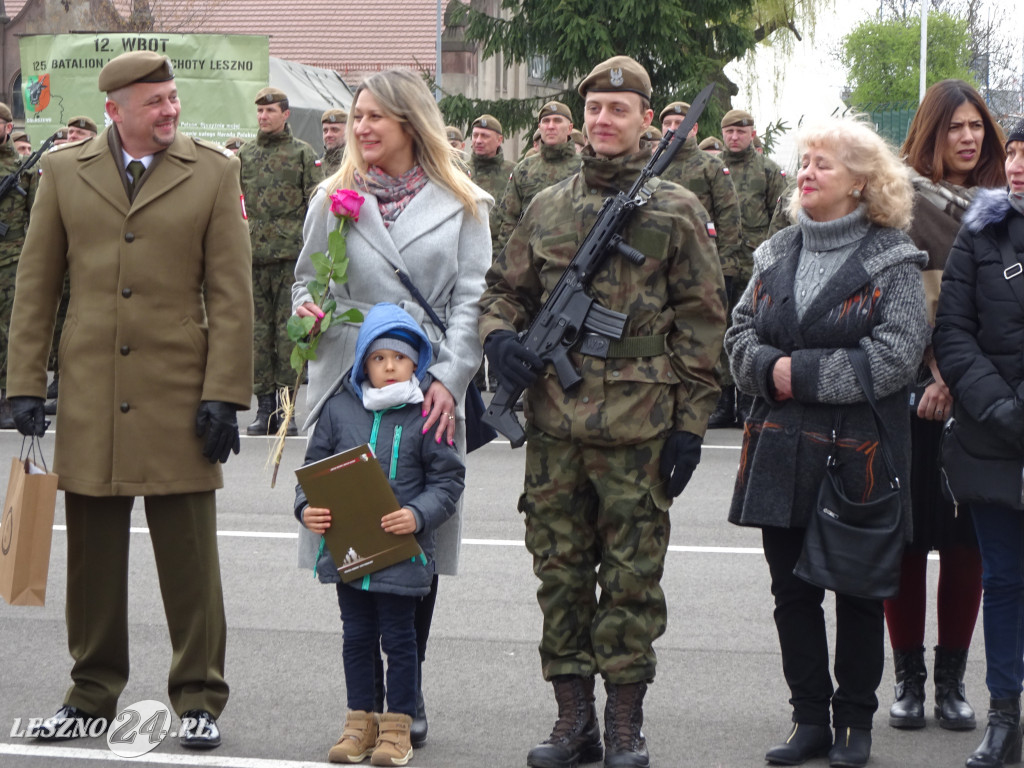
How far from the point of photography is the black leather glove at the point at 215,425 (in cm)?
476

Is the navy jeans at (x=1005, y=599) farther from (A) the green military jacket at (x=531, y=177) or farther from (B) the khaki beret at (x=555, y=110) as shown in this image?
(B) the khaki beret at (x=555, y=110)

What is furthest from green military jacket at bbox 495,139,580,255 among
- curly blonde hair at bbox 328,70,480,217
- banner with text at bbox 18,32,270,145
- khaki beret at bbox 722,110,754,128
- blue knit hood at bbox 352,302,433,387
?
banner with text at bbox 18,32,270,145

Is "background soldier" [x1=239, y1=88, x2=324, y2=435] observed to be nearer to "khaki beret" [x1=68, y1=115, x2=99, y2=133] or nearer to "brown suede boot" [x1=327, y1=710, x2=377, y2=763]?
"khaki beret" [x1=68, y1=115, x2=99, y2=133]

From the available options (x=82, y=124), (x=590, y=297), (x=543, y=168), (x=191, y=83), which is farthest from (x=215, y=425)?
(x=191, y=83)

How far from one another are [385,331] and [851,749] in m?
1.96

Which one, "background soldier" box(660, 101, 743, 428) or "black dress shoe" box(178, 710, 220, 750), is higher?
"background soldier" box(660, 101, 743, 428)

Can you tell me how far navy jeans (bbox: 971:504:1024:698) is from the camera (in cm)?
459

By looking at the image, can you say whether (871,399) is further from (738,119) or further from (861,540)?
(738,119)

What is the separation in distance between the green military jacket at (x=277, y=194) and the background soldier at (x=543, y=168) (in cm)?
152

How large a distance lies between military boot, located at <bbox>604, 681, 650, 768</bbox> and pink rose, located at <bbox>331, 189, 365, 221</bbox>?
171 centimetres

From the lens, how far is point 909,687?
5.11 metres

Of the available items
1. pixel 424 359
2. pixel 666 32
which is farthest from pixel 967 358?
pixel 666 32

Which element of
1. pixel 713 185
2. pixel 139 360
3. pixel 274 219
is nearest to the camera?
pixel 139 360

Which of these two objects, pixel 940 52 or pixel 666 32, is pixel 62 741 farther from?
pixel 940 52
